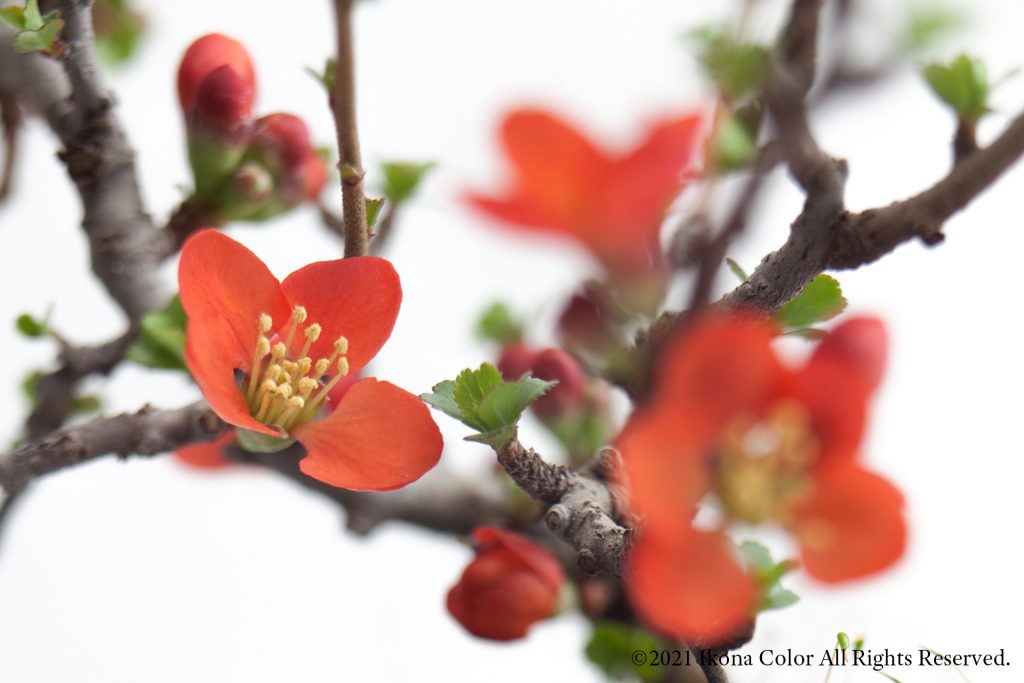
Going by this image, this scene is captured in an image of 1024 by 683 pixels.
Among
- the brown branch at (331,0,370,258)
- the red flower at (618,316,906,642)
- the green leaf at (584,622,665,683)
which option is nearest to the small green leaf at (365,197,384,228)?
the brown branch at (331,0,370,258)

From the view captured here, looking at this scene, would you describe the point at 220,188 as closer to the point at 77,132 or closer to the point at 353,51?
the point at 77,132

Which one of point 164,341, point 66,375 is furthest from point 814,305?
point 66,375

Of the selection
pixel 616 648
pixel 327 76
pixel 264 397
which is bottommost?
pixel 616 648

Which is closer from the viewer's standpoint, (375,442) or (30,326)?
(375,442)

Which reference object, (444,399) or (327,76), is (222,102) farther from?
(444,399)

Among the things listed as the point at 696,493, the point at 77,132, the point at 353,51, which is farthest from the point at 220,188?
the point at 696,493

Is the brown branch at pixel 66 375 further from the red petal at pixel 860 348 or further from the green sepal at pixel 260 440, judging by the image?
the red petal at pixel 860 348

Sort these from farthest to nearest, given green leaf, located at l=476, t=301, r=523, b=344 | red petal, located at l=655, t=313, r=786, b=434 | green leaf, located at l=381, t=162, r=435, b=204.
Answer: green leaf, located at l=476, t=301, r=523, b=344, green leaf, located at l=381, t=162, r=435, b=204, red petal, located at l=655, t=313, r=786, b=434

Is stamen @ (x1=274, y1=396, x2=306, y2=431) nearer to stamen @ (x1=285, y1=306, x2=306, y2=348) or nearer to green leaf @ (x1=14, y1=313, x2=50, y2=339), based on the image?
stamen @ (x1=285, y1=306, x2=306, y2=348)
